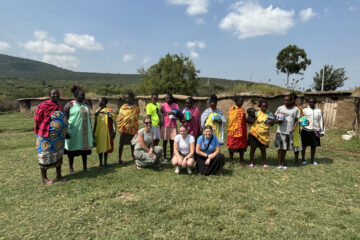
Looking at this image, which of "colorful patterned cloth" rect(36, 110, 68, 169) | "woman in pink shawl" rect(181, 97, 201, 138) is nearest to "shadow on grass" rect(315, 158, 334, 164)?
"woman in pink shawl" rect(181, 97, 201, 138)

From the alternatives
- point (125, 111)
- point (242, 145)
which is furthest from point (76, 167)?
point (242, 145)

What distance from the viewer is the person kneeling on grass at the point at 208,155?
4.88m

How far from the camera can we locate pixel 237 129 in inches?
214

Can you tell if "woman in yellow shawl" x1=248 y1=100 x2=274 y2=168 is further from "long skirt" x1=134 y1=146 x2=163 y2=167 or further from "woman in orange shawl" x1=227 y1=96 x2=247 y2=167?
"long skirt" x1=134 y1=146 x2=163 y2=167

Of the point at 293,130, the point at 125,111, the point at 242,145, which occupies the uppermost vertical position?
the point at 125,111

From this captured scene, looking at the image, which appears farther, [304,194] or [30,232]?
[304,194]

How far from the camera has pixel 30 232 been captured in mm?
2900

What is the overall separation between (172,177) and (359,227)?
3.22m

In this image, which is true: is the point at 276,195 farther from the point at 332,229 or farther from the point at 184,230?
the point at 184,230

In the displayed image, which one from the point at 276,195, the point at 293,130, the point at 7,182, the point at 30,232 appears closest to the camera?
the point at 30,232

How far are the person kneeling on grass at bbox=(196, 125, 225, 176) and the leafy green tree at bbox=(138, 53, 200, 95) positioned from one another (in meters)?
19.9

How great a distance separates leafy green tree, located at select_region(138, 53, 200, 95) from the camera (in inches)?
968

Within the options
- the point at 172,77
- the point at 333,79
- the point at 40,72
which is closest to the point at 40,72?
the point at 40,72

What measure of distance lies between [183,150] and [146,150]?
3.02 ft
